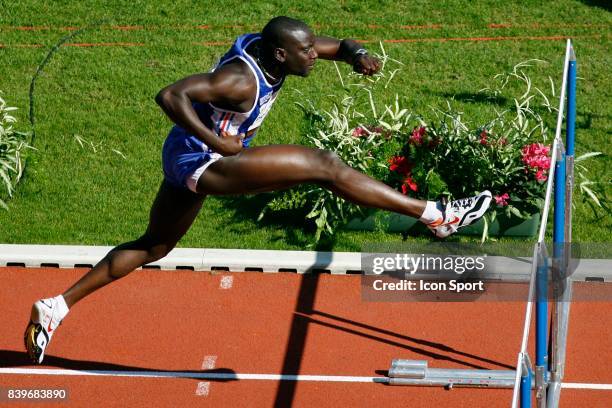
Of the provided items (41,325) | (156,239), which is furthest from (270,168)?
(41,325)

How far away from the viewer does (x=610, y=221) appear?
31.1ft

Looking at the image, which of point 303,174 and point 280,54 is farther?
point 280,54

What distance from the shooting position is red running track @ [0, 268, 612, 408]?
24.1ft

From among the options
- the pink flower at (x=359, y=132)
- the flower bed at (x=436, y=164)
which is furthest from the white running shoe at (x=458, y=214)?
the pink flower at (x=359, y=132)

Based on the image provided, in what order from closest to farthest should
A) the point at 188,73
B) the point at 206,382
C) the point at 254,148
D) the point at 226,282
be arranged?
the point at 254,148 < the point at 206,382 < the point at 226,282 < the point at 188,73

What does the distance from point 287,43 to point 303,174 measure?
2.30 ft

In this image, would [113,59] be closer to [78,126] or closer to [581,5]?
[78,126]

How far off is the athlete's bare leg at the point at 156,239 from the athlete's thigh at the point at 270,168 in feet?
1.94

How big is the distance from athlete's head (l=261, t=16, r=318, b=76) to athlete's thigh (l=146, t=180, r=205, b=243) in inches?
39.4

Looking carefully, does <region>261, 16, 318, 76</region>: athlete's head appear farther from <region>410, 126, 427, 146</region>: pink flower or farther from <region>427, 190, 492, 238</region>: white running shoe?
<region>410, 126, 427, 146</region>: pink flower

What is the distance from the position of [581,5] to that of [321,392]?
7466mm

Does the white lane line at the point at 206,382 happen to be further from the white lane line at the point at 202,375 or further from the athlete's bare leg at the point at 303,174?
the athlete's bare leg at the point at 303,174

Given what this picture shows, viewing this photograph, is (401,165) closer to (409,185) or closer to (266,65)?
(409,185)

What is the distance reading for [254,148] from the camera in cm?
598
